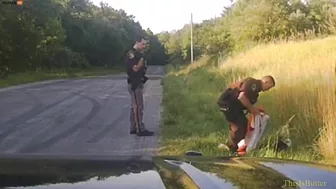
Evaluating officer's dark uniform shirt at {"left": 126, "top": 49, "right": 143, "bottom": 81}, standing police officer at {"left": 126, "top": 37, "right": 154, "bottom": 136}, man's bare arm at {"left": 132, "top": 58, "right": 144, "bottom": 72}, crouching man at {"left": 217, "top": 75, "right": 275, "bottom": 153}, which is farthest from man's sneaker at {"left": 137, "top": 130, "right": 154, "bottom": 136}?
crouching man at {"left": 217, "top": 75, "right": 275, "bottom": 153}

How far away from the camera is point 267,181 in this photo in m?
2.55

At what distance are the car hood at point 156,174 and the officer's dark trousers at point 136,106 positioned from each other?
23.8ft

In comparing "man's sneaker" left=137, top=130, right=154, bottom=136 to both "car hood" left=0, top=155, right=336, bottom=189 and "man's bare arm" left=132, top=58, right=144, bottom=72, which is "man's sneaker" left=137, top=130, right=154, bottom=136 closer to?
"man's bare arm" left=132, top=58, right=144, bottom=72

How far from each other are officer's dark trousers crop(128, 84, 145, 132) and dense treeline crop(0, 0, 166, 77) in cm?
402

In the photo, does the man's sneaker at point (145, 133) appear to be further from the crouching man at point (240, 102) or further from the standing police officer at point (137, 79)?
the crouching man at point (240, 102)

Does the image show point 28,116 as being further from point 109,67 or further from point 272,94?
point 109,67

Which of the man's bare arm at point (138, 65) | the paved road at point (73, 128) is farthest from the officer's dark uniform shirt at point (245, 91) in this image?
the man's bare arm at point (138, 65)

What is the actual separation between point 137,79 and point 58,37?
4222cm

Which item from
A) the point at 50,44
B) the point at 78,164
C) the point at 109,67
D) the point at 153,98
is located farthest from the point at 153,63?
the point at 78,164

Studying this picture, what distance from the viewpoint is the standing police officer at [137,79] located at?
33.5 ft

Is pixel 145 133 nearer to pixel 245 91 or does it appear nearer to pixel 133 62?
pixel 133 62

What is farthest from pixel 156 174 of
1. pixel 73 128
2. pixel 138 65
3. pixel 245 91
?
pixel 73 128

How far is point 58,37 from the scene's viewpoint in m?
51.3

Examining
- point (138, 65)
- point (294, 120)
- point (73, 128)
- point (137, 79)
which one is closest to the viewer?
point (294, 120)
